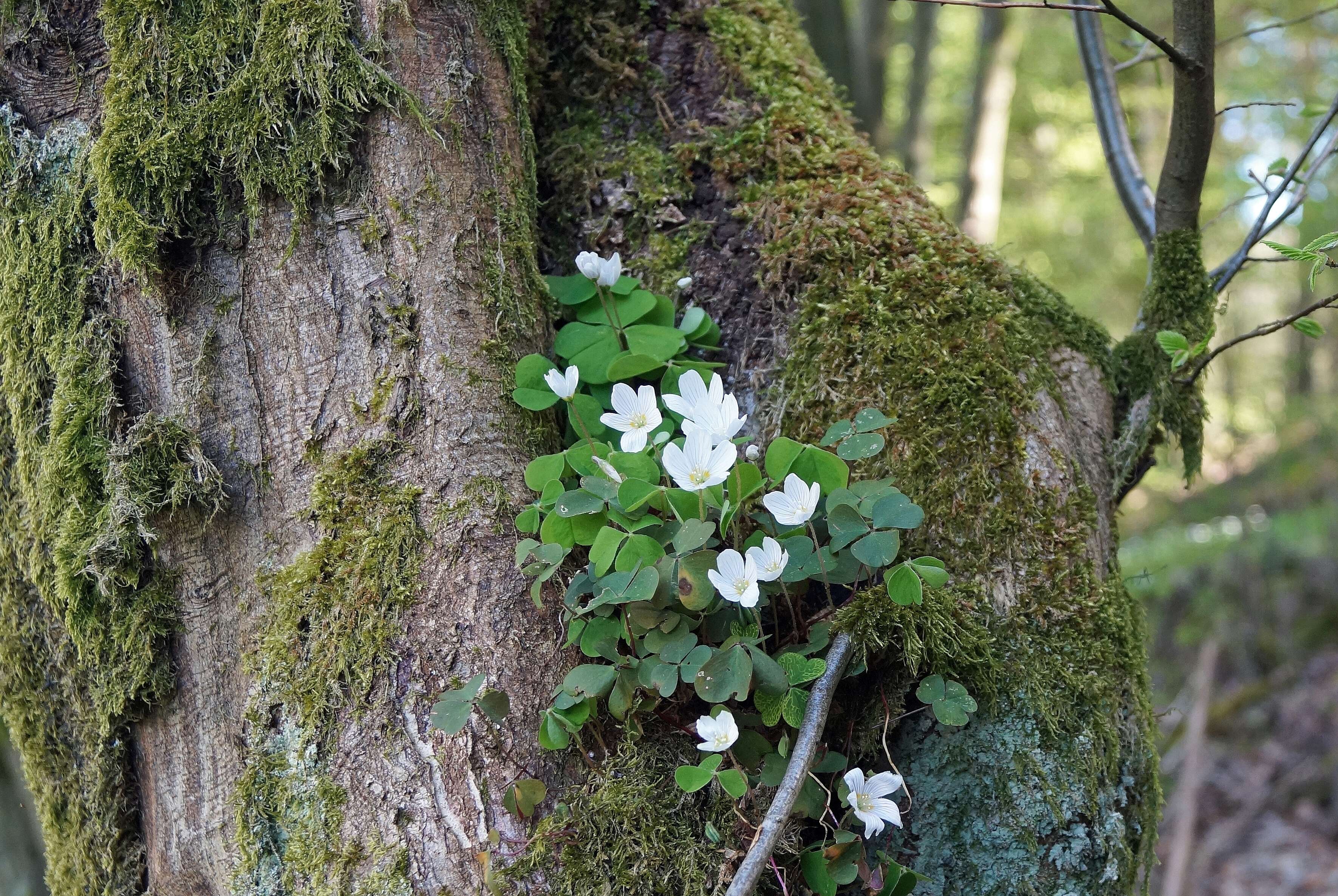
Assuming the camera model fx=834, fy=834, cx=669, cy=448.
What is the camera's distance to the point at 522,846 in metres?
1.50

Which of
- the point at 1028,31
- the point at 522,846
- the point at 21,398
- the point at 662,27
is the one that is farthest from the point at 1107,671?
the point at 1028,31

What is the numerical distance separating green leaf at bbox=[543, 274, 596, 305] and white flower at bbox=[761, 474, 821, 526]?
761 millimetres

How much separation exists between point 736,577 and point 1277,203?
1.71 metres

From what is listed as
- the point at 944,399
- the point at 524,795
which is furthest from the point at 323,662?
the point at 944,399

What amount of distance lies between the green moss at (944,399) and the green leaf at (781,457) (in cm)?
25

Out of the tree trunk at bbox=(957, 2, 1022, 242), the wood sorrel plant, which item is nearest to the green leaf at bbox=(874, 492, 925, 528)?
the wood sorrel plant

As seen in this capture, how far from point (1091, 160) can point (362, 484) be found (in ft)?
47.4

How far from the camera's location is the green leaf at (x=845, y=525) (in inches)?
60.2

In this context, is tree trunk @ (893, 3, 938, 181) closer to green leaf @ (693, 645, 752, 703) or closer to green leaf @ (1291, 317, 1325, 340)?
green leaf @ (1291, 317, 1325, 340)

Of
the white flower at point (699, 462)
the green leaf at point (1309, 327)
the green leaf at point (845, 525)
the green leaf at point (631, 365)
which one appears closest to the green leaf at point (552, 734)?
the white flower at point (699, 462)

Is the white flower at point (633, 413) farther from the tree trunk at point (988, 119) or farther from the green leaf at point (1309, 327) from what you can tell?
the tree trunk at point (988, 119)

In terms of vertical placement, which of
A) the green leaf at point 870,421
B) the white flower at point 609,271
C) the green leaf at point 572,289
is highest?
the white flower at point 609,271

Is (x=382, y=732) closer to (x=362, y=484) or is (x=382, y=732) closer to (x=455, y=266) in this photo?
(x=362, y=484)

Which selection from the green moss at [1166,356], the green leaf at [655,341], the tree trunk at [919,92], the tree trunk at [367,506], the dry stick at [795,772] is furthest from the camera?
the tree trunk at [919,92]
